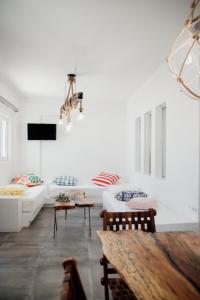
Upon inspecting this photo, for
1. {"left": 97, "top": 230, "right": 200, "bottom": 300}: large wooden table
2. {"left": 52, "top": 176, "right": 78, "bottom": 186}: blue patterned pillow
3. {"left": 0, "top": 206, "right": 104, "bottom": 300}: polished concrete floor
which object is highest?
{"left": 97, "top": 230, "right": 200, "bottom": 300}: large wooden table

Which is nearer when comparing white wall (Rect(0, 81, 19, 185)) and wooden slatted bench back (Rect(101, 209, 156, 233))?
wooden slatted bench back (Rect(101, 209, 156, 233))

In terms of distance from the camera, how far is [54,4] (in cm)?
250

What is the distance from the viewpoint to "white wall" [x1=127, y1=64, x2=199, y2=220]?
325 cm

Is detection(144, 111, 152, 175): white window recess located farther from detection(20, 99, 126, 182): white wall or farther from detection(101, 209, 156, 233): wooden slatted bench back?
detection(101, 209, 156, 233): wooden slatted bench back

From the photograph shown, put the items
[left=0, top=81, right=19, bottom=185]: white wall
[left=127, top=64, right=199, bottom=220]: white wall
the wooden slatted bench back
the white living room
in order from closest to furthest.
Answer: the white living room
the wooden slatted bench back
[left=127, top=64, right=199, bottom=220]: white wall
[left=0, top=81, right=19, bottom=185]: white wall

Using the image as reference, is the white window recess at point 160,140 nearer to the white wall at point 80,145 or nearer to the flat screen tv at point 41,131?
the white wall at point 80,145

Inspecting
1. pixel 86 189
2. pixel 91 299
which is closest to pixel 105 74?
Result: pixel 86 189

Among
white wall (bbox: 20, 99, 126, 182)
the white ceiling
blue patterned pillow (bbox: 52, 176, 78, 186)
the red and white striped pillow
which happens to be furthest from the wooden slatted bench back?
white wall (bbox: 20, 99, 126, 182)

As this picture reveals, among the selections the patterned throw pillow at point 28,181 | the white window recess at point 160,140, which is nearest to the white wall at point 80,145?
the patterned throw pillow at point 28,181

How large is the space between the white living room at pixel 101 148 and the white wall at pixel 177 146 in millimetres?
16

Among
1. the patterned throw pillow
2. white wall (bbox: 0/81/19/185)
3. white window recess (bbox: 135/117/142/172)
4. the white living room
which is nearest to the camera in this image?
the white living room

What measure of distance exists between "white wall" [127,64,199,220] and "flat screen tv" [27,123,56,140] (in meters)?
2.78

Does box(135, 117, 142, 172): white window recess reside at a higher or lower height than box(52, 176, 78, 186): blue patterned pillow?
higher

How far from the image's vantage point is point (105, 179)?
6.60 m
